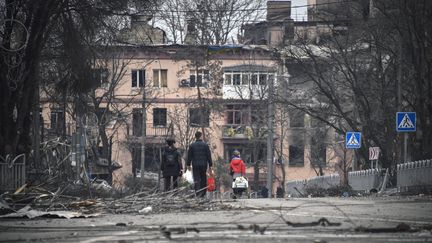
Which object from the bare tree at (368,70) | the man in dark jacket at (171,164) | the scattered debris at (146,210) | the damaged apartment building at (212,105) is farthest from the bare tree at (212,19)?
the scattered debris at (146,210)

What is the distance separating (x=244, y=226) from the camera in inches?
405

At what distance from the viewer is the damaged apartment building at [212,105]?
60.4 m

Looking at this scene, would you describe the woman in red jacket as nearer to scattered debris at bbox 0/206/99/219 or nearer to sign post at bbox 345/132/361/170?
sign post at bbox 345/132/361/170

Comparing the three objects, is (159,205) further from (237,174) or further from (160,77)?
(160,77)

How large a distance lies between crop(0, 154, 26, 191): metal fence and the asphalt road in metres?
4.79

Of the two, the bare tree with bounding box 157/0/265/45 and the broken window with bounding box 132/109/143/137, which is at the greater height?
the bare tree with bounding box 157/0/265/45

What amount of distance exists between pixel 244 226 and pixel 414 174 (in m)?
20.2

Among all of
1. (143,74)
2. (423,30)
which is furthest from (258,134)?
(423,30)

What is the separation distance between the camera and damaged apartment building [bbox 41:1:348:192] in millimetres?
60438

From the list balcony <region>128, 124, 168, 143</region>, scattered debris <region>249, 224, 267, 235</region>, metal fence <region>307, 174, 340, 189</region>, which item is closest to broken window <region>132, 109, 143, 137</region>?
balcony <region>128, 124, 168, 143</region>

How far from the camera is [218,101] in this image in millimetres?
62250

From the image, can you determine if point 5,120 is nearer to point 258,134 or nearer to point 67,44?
point 67,44

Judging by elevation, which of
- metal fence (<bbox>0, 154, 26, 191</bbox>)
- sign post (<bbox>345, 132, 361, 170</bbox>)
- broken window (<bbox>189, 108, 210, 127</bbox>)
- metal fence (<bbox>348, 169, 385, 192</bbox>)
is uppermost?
broken window (<bbox>189, 108, 210, 127</bbox>)

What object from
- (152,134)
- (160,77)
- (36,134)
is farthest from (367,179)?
(160,77)
